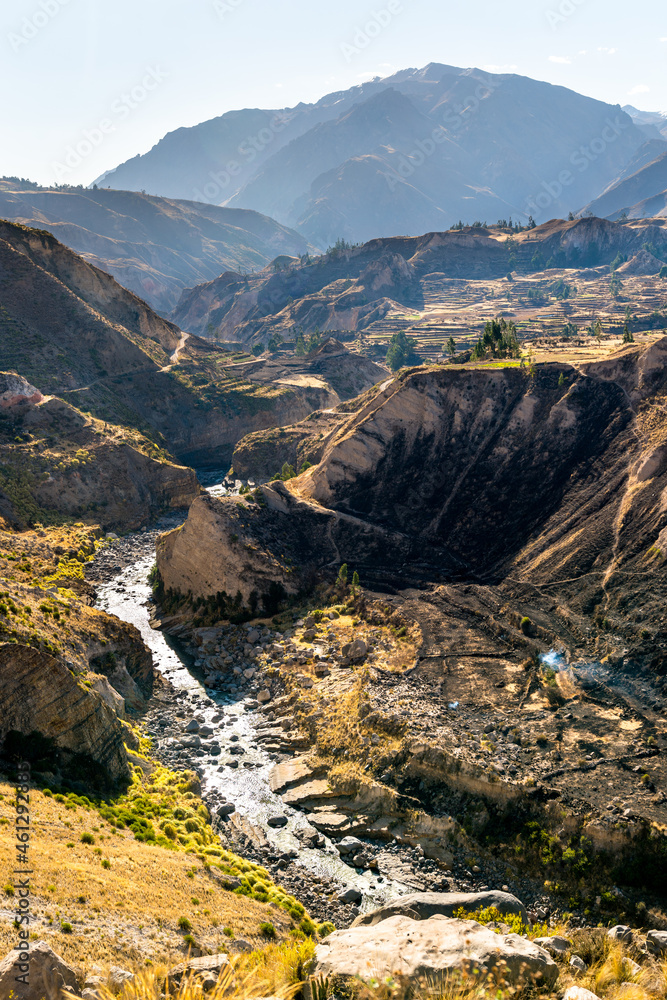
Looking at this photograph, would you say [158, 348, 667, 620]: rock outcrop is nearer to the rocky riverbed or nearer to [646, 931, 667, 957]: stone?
the rocky riverbed

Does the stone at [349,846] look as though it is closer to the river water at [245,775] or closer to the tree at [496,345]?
the river water at [245,775]

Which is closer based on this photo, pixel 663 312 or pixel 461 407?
pixel 461 407

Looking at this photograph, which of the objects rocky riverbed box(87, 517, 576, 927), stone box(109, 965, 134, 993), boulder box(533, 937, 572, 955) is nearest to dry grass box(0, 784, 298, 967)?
stone box(109, 965, 134, 993)

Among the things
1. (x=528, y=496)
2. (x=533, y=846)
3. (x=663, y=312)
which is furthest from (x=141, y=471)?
(x=663, y=312)

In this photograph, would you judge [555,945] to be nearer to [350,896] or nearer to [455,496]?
[350,896]

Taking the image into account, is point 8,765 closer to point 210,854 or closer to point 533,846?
point 210,854

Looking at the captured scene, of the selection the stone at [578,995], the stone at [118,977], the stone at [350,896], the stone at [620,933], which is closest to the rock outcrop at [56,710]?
the stone at [350,896]
